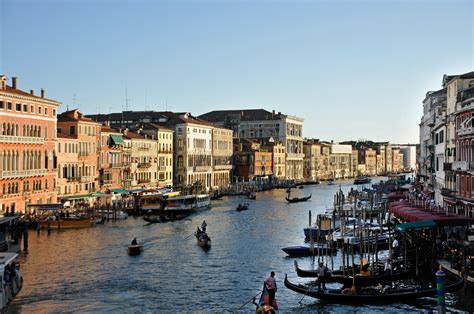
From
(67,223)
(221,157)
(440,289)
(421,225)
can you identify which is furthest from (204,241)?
(221,157)

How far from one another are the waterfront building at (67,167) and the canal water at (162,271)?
5189 millimetres

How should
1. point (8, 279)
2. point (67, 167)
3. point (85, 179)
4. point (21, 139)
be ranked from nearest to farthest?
point (8, 279) < point (21, 139) < point (67, 167) < point (85, 179)

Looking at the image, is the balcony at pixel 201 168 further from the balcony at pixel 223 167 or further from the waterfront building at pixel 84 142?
the waterfront building at pixel 84 142

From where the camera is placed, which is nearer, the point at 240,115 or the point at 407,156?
the point at 240,115

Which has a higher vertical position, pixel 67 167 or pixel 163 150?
pixel 163 150

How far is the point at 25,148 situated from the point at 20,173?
4.26 ft

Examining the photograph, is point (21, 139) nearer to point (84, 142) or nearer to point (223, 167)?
point (84, 142)

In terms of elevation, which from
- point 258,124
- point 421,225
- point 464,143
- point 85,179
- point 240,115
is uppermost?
point 240,115

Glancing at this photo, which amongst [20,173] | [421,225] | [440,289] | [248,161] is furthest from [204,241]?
[248,161]

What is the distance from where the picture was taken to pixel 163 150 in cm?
4509

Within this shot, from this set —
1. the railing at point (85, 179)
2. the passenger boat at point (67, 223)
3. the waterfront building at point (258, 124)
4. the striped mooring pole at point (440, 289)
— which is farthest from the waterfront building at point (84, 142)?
the waterfront building at point (258, 124)

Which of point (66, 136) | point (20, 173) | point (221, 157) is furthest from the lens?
point (221, 157)

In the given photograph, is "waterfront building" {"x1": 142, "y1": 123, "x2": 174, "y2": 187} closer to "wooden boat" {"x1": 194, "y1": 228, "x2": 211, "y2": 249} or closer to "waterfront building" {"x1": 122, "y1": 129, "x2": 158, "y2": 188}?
"waterfront building" {"x1": 122, "y1": 129, "x2": 158, "y2": 188}

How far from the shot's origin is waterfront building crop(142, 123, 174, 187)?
146 feet
